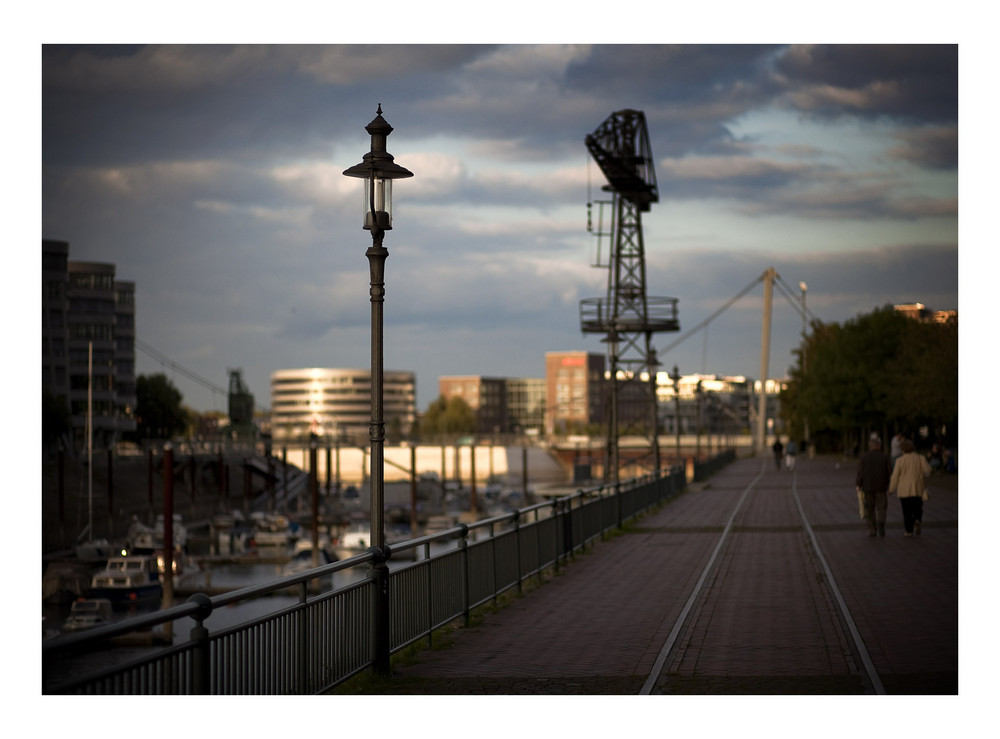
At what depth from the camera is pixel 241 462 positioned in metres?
120

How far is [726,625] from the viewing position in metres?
12.8

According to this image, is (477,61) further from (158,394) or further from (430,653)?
(158,394)

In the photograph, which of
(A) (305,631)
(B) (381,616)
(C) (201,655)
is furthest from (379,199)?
(C) (201,655)

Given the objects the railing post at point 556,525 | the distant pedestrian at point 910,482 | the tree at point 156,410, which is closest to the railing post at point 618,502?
the distant pedestrian at point 910,482

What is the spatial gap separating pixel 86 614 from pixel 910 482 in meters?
37.5

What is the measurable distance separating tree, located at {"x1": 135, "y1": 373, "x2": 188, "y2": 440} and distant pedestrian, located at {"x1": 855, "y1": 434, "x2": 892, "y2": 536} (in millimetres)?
124226

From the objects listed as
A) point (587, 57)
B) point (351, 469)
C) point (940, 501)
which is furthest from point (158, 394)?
point (587, 57)

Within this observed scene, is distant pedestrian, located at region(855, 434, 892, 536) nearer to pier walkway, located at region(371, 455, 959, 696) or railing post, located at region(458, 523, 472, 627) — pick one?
pier walkway, located at region(371, 455, 959, 696)

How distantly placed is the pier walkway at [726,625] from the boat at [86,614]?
31.5 meters

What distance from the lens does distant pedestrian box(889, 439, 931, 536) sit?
2078cm

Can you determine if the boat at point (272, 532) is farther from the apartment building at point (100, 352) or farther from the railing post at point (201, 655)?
the railing post at point (201, 655)

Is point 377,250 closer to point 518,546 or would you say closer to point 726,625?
point 726,625

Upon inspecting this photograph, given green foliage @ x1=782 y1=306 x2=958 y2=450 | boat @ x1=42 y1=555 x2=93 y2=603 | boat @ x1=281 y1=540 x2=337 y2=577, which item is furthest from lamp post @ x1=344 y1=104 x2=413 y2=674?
boat @ x1=281 y1=540 x2=337 y2=577

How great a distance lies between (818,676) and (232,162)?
1292cm
